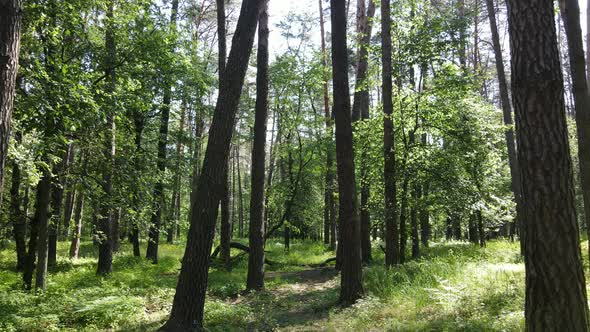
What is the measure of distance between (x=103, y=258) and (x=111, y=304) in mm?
6630

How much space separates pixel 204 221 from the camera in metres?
6.45

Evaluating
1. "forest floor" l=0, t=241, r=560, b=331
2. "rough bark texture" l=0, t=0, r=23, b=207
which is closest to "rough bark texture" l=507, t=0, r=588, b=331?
"forest floor" l=0, t=241, r=560, b=331

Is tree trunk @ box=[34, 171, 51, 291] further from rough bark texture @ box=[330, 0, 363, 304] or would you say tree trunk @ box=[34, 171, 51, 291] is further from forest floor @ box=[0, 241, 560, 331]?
rough bark texture @ box=[330, 0, 363, 304]

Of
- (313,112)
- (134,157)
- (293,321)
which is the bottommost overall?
(293,321)

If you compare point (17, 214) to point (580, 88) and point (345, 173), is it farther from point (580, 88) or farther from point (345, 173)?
point (580, 88)

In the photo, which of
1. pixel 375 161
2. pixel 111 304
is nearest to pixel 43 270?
pixel 111 304

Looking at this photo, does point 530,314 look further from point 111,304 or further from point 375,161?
point 375,161

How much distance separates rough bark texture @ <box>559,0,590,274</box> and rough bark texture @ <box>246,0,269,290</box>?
7113 millimetres

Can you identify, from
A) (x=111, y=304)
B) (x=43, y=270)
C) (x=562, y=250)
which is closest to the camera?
(x=562, y=250)

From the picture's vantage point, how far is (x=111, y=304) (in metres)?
7.56

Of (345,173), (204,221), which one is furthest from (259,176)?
(204,221)

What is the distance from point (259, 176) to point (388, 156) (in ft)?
12.6

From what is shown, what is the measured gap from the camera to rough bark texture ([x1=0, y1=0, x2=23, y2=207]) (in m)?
3.85

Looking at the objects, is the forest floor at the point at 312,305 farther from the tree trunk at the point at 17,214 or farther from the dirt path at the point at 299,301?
the tree trunk at the point at 17,214
